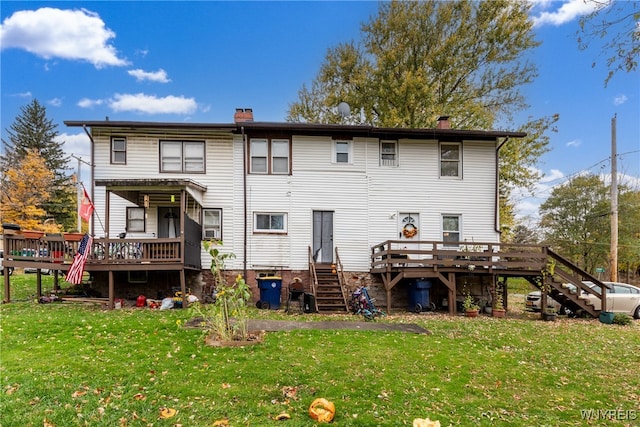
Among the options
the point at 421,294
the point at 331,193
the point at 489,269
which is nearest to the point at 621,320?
the point at 489,269

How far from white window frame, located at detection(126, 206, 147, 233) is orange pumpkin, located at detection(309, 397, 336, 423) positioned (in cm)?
1152

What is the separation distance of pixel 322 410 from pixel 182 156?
12.0 meters

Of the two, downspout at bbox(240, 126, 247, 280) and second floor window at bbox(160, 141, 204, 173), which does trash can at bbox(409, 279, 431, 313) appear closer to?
downspout at bbox(240, 126, 247, 280)

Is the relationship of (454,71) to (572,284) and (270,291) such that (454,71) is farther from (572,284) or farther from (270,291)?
(270,291)

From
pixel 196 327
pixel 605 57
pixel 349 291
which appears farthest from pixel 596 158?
pixel 196 327

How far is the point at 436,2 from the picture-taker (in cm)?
2175

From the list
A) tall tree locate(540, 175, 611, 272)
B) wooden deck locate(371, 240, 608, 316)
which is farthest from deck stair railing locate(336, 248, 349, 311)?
tall tree locate(540, 175, 611, 272)

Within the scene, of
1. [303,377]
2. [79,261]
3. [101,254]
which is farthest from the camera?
[101,254]

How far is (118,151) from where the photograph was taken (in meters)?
13.6

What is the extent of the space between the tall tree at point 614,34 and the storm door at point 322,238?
431 inches

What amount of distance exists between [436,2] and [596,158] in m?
14.3

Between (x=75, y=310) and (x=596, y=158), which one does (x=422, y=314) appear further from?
(x=596, y=158)

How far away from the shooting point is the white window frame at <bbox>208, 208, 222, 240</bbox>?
1385 centimetres

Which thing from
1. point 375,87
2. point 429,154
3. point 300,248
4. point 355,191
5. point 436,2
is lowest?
point 300,248
